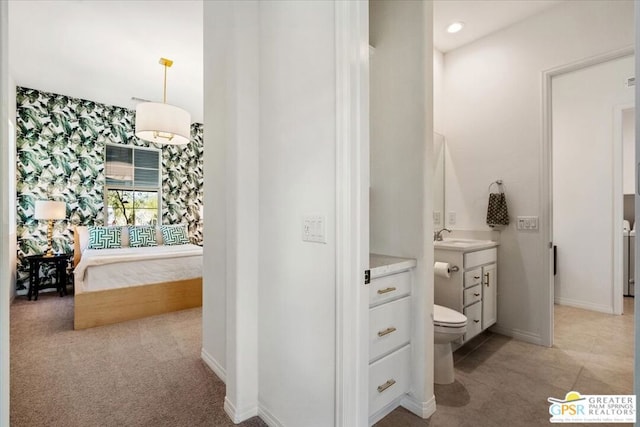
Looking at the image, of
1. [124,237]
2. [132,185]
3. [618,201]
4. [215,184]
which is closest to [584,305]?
[618,201]

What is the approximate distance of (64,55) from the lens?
3465mm

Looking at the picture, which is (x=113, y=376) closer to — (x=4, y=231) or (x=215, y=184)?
(x=215, y=184)

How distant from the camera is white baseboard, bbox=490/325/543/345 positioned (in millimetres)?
2623

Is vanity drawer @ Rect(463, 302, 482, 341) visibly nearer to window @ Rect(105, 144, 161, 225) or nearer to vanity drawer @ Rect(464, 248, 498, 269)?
vanity drawer @ Rect(464, 248, 498, 269)

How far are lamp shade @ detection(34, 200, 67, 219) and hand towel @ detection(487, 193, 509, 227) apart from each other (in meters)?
5.47

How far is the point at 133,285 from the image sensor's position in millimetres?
3262

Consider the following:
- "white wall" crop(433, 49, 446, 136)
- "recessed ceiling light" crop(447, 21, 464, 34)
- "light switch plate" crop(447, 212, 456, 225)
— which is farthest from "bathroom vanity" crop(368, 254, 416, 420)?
"recessed ceiling light" crop(447, 21, 464, 34)

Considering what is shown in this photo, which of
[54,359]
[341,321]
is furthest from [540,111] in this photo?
[54,359]

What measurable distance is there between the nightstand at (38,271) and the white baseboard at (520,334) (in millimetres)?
5400

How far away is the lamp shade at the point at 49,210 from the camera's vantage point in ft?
13.5

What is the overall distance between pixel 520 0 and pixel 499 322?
9.42 ft

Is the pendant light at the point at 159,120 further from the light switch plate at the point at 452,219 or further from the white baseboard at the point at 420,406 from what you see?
the white baseboard at the point at 420,406

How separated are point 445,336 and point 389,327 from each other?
23.1 inches

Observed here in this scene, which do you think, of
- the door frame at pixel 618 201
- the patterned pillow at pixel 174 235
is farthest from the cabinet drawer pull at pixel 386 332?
the patterned pillow at pixel 174 235
